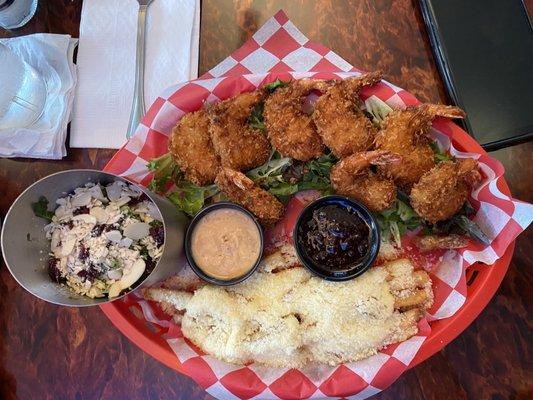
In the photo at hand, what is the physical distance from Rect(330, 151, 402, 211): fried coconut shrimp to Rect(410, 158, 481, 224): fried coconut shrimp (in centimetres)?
10

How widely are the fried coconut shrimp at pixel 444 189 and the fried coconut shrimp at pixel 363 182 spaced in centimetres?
10

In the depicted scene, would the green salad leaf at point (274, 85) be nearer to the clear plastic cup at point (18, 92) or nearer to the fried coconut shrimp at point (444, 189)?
the fried coconut shrimp at point (444, 189)

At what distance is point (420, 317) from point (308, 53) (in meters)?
1.14

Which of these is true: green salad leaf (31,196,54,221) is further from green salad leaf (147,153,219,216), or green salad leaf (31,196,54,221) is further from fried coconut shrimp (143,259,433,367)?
fried coconut shrimp (143,259,433,367)

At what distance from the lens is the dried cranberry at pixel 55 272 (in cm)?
173

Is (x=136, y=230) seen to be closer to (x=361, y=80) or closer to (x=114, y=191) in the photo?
(x=114, y=191)

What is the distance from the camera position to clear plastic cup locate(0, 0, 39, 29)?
215 centimetres

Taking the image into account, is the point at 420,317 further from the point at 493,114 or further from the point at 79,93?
the point at 79,93

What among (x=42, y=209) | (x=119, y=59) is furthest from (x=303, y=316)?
(x=119, y=59)

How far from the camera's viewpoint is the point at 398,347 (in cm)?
185

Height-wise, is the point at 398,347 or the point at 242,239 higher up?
the point at 242,239

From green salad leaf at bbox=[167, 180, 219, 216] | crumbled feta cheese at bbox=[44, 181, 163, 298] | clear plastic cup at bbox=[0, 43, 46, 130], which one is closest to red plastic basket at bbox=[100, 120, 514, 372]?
crumbled feta cheese at bbox=[44, 181, 163, 298]

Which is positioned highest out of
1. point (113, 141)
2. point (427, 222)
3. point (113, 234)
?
point (113, 141)

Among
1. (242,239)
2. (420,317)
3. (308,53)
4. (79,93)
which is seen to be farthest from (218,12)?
(420,317)
